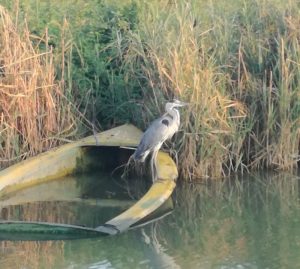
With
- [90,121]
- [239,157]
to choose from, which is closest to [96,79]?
[90,121]

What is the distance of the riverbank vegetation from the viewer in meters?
8.51

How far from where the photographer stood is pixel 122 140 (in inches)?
336

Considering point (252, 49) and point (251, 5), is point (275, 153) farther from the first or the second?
point (251, 5)

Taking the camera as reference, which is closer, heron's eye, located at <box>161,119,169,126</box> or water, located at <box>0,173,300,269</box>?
water, located at <box>0,173,300,269</box>

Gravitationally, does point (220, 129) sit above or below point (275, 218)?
above

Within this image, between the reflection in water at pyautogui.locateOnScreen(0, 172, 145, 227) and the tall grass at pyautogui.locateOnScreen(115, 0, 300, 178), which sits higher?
the tall grass at pyautogui.locateOnScreen(115, 0, 300, 178)

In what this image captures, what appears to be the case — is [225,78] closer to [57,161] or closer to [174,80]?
[174,80]

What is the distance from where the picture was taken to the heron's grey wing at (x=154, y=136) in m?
8.03

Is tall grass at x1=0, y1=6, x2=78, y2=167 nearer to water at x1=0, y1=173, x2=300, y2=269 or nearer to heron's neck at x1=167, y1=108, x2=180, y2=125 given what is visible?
heron's neck at x1=167, y1=108, x2=180, y2=125

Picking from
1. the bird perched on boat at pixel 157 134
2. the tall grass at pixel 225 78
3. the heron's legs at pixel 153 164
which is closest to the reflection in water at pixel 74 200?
the heron's legs at pixel 153 164

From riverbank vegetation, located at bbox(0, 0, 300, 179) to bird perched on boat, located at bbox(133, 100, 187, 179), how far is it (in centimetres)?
29

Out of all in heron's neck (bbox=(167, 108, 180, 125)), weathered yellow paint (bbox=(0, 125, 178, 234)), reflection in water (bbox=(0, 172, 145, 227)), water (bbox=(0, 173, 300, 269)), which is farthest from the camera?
heron's neck (bbox=(167, 108, 180, 125))

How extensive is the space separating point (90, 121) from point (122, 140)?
728mm

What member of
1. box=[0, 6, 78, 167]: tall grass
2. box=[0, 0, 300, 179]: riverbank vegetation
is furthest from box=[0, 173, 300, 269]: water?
box=[0, 6, 78, 167]: tall grass
